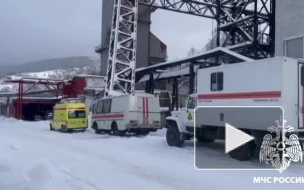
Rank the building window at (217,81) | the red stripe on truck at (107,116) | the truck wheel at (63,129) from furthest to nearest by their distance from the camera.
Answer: the truck wheel at (63,129) < the red stripe on truck at (107,116) < the building window at (217,81)

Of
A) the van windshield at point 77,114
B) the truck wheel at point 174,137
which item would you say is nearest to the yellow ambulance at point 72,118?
the van windshield at point 77,114

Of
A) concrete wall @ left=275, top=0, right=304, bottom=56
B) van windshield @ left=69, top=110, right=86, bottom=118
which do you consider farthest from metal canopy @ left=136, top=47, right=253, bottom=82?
van windshield @ left=69, top=110, right=86, bottom=118

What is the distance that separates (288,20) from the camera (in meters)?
19.5

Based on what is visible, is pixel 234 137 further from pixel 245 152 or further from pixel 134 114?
pixel 134 114

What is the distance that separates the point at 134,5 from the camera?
3528 centimetres

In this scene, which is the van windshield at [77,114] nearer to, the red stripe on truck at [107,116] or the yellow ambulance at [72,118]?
the yellow ambulance at [72,118]

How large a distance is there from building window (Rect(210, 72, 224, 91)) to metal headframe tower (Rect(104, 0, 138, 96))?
20.1m

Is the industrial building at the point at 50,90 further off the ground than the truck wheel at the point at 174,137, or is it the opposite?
the industrial building at the point at 50,90

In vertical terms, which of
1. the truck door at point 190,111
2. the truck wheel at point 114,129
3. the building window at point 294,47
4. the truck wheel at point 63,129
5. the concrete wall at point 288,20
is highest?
the concrete wall at point 288,20

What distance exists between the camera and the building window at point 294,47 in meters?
18.7

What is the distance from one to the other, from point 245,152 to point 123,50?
24.5 m

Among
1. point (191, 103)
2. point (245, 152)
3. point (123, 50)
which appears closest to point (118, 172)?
point (245, 152)

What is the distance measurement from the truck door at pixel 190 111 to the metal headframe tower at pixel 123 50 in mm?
18119

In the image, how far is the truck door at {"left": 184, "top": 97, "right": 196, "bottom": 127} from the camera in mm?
15062
